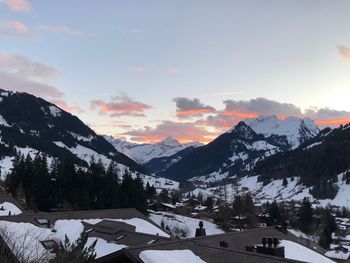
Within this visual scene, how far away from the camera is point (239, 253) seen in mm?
22156

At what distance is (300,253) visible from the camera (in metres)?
31.9

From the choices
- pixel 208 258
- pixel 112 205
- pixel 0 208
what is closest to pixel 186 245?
pixel 208 258

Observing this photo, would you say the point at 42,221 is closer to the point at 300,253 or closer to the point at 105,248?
the point at 105,248

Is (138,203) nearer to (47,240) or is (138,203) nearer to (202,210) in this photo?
(202,210)

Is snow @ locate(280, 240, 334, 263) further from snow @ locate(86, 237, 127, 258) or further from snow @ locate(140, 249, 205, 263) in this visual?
snow @ locate(86, 237, 127, 258)

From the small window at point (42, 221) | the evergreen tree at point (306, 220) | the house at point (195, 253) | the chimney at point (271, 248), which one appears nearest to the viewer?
the house at point (195, 253)

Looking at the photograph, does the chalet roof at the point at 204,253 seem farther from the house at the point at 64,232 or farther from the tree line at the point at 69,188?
the tree line at the point at 69,188

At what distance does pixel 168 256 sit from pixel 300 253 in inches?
553

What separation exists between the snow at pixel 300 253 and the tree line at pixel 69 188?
68985 millimetres

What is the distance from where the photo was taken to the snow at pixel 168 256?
20750 millimetres

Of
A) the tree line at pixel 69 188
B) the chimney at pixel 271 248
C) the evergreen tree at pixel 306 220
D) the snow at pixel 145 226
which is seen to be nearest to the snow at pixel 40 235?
the snow at pixel 145 226

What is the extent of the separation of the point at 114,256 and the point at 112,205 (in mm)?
81285

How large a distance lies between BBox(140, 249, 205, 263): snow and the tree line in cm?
7673

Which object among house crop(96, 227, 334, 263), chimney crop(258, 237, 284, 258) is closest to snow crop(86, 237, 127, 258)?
house crop(96, 227, 334, 263)
